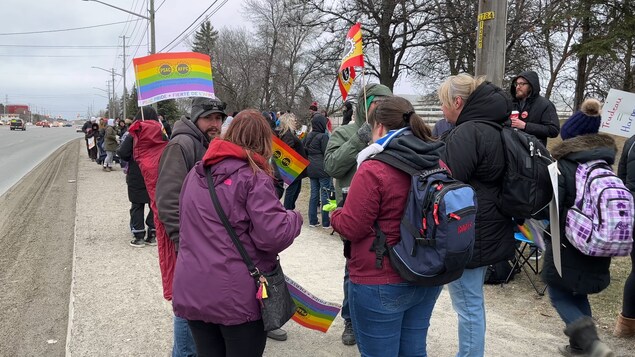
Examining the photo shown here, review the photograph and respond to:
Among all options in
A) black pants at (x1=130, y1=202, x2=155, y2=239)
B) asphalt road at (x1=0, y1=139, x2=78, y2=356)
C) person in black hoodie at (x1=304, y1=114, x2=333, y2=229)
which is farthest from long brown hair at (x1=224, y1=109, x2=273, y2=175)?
person in black hoodie at (x1=304, y1=114, x2=333, y2=229)

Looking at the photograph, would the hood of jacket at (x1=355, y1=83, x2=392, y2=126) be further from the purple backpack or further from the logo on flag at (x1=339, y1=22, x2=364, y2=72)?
the purple backpack

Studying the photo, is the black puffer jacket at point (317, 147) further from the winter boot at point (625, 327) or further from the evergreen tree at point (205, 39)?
the evergreen tree at point (205, 39)

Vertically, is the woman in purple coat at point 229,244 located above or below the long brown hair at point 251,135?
below

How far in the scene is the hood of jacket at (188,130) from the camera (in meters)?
3.23

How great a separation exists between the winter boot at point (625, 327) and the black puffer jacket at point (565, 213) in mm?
1199

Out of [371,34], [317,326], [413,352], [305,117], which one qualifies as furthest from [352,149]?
[305,117]

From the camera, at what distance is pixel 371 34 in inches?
843

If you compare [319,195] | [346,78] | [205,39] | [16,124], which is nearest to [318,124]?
[319,195]

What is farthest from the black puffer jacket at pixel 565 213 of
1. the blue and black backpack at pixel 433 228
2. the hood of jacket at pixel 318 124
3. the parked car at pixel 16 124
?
the parked car at pixel 16 124

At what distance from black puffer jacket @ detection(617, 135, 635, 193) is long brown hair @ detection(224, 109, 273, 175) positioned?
3.04 meters

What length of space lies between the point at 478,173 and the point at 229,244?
4.95 feet

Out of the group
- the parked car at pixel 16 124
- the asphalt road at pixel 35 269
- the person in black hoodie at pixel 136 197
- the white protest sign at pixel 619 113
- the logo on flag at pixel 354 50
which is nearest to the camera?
the asphalt road at pixel 35 269

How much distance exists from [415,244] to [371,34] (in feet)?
66.7

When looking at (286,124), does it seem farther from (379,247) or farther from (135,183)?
(379,247)
